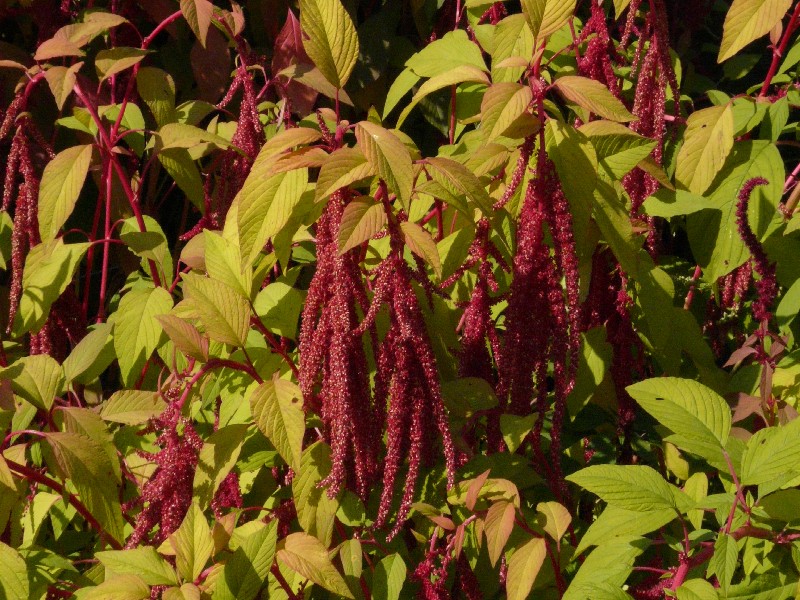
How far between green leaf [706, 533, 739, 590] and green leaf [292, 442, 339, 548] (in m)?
0.48

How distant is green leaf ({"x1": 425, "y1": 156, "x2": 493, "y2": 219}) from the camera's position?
113 centimetres

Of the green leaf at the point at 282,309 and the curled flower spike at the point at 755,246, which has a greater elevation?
the curled flower spike at the point at 755,246

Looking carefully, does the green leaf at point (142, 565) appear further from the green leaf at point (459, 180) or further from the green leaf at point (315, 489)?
the green leaf at point (459, 180)

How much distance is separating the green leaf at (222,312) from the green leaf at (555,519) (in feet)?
1.58

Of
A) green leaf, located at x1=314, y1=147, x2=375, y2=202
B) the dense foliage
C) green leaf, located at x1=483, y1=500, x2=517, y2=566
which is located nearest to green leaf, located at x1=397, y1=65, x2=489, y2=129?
the dense foliage

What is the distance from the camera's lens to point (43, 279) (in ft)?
5.38

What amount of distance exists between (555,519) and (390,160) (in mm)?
549

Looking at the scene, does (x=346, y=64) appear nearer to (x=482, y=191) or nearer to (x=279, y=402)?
(x=482, y=191)

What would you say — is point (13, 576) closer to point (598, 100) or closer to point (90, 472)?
point (90, 472)

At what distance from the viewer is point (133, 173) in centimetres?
209

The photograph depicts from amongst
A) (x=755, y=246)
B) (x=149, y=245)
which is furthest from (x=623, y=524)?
(x=149, y=245)

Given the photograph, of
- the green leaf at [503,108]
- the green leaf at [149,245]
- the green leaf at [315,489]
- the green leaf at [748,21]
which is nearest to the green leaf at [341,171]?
the green leaf at [503,108]

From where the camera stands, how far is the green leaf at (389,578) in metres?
1.20

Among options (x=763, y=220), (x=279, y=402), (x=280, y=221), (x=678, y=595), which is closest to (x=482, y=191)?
(x=280, y=221)
